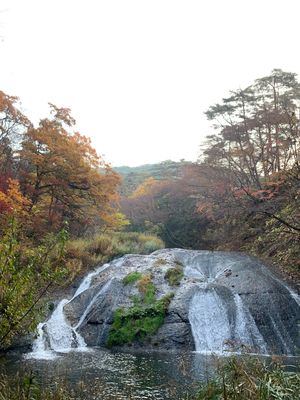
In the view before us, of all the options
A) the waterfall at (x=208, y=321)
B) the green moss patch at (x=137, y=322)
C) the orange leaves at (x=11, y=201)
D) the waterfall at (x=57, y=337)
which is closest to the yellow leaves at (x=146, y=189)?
the orange leaves at (x=11, y=201)

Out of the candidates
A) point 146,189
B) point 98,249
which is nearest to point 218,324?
point 98,249

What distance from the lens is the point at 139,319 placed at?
1569cm

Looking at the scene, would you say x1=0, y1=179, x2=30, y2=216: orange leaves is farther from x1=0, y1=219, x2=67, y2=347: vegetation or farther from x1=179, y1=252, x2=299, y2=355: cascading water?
x1=0, y1=219, x2=67, y2=347: vegetation

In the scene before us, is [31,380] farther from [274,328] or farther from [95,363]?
[274,328]

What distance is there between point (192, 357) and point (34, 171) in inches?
584

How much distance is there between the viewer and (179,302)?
16.2 m

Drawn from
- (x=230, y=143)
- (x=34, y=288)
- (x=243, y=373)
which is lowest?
(x=243, y=373)

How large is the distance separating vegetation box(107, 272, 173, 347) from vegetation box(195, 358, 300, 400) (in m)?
9.76

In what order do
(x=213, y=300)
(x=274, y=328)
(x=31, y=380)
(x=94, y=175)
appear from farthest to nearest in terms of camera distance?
(x=94, y=175) < (x=213, y=300) < (x=274, y=328) < (x=31, y=380)

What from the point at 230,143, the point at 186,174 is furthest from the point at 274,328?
the point at 186,174

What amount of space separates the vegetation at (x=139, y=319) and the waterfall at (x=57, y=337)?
1.29 meters

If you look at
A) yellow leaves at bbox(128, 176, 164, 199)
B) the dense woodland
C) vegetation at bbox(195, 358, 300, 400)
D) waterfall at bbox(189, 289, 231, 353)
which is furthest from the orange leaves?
yellow leaves at bbox(128, 176, 164, 199)

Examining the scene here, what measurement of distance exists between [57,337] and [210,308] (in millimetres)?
5662

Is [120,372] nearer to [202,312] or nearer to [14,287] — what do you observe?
[202,312]
